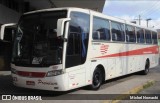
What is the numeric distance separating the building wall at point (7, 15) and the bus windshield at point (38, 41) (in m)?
10.7

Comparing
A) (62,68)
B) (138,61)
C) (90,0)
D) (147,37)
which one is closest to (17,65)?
(62,68)

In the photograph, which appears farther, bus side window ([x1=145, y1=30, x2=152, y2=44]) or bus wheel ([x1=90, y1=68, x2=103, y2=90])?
bus side window ([x1=145, y1=30, x2=152, y2=44])

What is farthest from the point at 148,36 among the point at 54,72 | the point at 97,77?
the point at 54,72

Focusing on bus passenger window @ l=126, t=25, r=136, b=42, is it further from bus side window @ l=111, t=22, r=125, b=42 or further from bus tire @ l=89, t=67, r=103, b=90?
bus tire @ l=89, t=67, r=103, b=90

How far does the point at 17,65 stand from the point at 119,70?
18.9 feet

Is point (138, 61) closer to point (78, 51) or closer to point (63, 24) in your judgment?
point (78, 51)

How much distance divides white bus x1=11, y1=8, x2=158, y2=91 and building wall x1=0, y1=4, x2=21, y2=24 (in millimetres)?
10365

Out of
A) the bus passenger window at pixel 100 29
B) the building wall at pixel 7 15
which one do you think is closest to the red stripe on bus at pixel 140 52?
the bus passenger window at pixel 100 29

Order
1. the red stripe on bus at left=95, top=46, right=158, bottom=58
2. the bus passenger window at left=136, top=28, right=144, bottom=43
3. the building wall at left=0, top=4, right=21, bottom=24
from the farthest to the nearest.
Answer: the building wall at left=0, top=4, right=21, bottom=24 → the bus passenger window at left=136, top=28, right=144, bottom=43 → the red stripe on bus at left=95, top=46, right=158, bottom=58

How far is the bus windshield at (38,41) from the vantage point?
34.3 ft

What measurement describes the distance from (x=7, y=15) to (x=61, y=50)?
1391 cm

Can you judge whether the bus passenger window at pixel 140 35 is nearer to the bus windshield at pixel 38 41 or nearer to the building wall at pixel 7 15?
the bus windshield at pixel 38 41

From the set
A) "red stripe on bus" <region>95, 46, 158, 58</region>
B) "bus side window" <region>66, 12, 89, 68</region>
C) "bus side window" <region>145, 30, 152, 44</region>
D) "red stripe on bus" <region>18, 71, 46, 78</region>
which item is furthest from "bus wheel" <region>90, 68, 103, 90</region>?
"bus side window" <region>145, 30, 152, 44</region>

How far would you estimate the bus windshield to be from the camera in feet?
34.3
